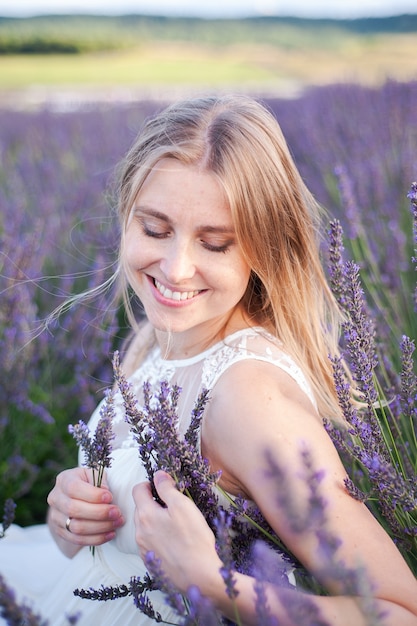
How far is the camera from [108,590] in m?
1.19

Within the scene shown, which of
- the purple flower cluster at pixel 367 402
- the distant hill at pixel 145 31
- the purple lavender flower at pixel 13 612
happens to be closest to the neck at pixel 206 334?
the purple flower cluster at pixel 367 402

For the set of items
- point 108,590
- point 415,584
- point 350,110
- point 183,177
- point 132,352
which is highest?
point 350,110

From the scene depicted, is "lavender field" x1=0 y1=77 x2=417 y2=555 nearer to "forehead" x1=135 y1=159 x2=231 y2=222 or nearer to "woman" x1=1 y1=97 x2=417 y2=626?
"woman" x1=1 y1=97 x2=417 y2=626

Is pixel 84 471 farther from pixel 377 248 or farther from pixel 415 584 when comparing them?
pixel 377 248

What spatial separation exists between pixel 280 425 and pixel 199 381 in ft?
1.17

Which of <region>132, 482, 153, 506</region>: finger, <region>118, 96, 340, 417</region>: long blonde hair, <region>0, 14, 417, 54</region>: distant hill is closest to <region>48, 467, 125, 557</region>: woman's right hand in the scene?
<region>132, 482, 153, 506</region>: finger

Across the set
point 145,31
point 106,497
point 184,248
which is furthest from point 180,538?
point 145,31

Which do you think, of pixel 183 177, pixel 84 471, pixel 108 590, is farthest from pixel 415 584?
pixel 183 177

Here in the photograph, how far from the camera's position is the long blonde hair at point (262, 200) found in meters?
1.50

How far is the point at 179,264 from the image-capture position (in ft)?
4.74

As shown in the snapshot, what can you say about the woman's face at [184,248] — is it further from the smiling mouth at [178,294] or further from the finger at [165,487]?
the finger at [165,487]

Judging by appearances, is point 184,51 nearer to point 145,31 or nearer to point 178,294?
point 145,31

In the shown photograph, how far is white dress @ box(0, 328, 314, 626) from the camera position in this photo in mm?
1479

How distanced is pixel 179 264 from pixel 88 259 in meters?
2.30
